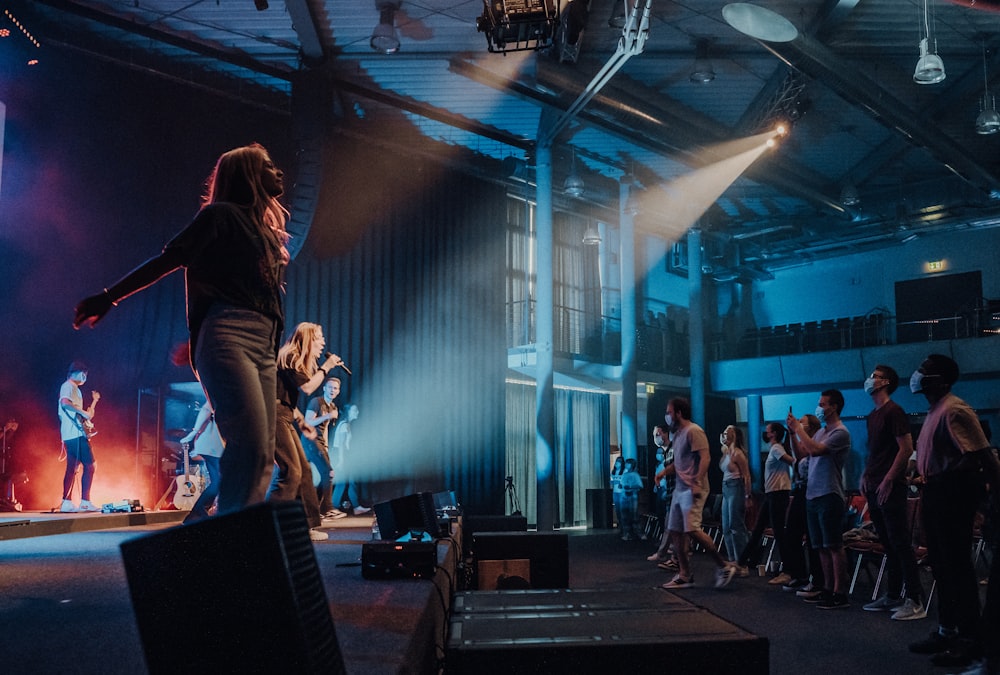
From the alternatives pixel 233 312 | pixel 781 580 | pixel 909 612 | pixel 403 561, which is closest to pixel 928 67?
pixel 781 580

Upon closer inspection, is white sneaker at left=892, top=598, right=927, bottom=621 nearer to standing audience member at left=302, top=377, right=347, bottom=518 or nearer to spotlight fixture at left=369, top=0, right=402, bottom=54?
standing audience member at left=302, top=377, right=347, bottom=518

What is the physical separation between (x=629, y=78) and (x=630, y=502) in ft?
21.7

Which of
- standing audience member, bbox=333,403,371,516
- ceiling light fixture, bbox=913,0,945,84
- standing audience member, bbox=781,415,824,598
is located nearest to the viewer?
standing audience member, bbox=781,415,824,598

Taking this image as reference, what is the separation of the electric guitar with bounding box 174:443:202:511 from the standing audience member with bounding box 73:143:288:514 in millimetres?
7831

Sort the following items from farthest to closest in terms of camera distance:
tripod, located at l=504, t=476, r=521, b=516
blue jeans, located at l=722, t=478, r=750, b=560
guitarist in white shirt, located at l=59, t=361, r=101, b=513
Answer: tripod, located at l=504, t=476, r=521, b=516, guitarist in white shirt, located at l=59, t=361, r=101, b=513, blue jeans, located at l=722, t=478, r=750, b=560

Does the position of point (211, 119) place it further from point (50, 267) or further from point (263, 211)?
point (263, 211)

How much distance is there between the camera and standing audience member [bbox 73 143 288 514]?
2119mm

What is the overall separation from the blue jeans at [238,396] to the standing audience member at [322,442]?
14.6 ft

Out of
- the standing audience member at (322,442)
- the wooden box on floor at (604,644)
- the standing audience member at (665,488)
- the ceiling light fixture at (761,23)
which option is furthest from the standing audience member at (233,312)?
the ceiling light fixture at (761,23)

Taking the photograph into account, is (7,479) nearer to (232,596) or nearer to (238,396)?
(238,396)

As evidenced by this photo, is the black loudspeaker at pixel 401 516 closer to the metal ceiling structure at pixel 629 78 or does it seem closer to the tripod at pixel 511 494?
the metal ceiling structure at pixel 629 78

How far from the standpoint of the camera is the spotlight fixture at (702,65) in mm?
10695

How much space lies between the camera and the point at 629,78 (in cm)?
1207

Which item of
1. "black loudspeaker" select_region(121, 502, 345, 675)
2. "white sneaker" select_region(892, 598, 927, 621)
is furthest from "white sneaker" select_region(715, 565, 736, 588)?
"black loudspeaker" select_region(121, 502, 345, 675)
